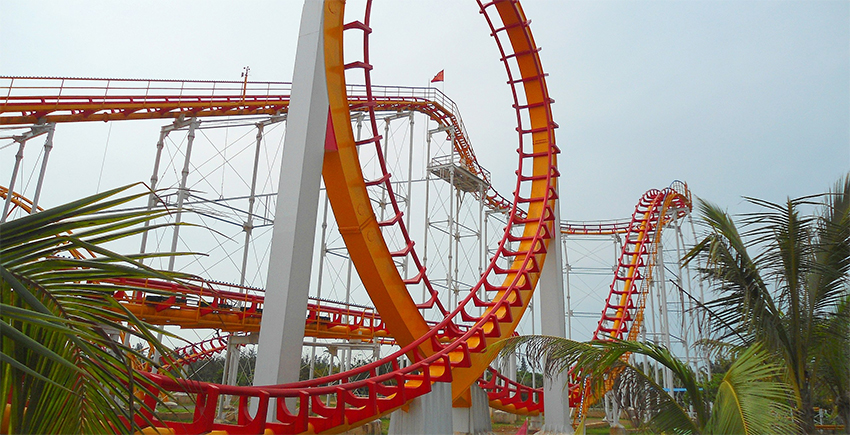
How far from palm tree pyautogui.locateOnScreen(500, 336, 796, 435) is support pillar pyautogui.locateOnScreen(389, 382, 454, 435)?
2.86 ft

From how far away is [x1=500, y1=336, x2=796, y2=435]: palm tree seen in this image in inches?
153

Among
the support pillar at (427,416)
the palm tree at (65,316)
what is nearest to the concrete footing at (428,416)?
the support pillar at (427,416)

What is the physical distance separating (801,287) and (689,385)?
5.53ft

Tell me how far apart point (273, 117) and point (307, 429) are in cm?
1122

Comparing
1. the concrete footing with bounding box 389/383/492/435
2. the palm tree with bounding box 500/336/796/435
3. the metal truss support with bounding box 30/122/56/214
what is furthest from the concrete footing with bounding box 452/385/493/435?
the metal truss support with bounding box 30/122/56/214

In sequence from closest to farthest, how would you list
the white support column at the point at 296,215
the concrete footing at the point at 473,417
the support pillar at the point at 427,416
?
the white support column at the point at 296,215, the support pillar at the point at 427,416, the concrete footing at the point at 473,417

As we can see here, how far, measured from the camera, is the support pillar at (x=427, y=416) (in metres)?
5.72

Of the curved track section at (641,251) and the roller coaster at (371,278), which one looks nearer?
the roller coaster at (371,278)

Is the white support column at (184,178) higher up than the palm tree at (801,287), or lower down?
higher up

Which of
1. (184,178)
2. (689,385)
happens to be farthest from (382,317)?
(184,178)

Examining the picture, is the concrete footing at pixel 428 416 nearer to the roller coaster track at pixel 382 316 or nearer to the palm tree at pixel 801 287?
the roller coaster track at pixel 382 316

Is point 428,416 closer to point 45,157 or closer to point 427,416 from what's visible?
point 427,416

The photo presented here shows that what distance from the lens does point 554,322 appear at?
30.5 feet

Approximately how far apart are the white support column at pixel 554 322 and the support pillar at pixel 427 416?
10.2 ft
